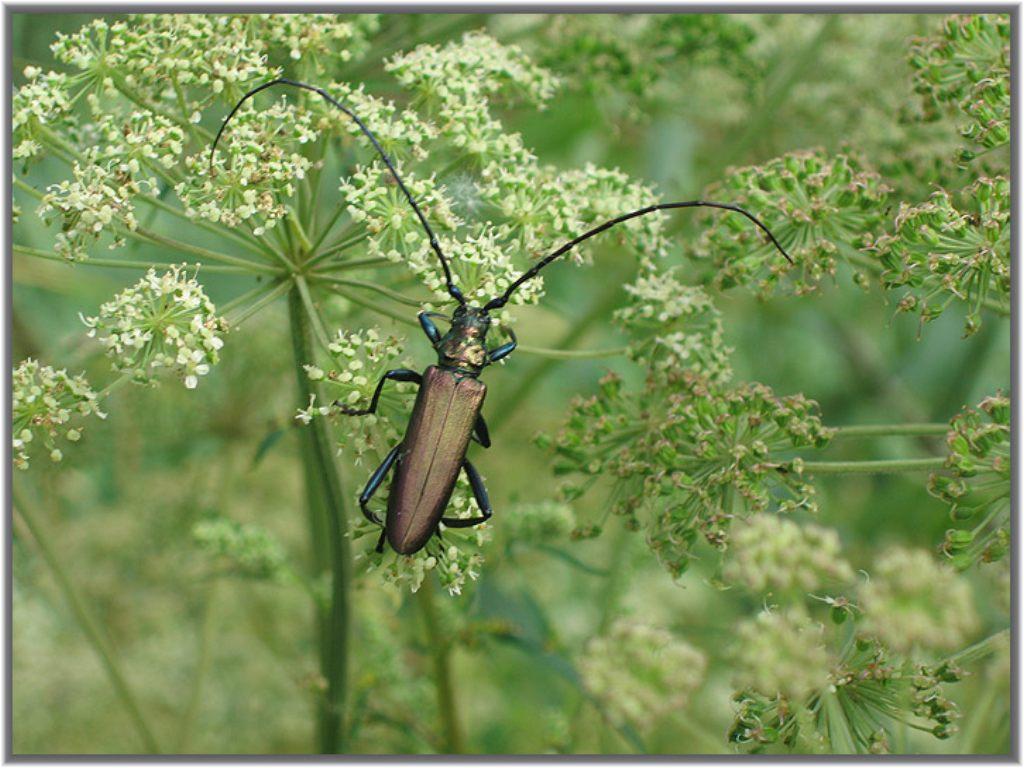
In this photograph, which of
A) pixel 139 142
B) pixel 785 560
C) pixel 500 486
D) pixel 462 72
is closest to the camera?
pixel 785 560

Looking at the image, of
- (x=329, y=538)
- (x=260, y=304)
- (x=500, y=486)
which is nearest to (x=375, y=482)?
(x=329, y=538)

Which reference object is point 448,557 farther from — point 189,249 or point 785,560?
point 189,249

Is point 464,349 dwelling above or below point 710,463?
above

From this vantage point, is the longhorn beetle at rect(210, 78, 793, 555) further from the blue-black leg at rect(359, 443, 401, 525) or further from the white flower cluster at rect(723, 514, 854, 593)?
the white flower cluster at rect(723, 514, 854, 593)

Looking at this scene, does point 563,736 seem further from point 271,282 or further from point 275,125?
point 275,125

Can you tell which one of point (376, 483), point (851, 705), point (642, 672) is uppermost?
point (376, 483)

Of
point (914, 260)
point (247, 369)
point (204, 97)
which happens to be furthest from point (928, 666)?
point (247, 369)
